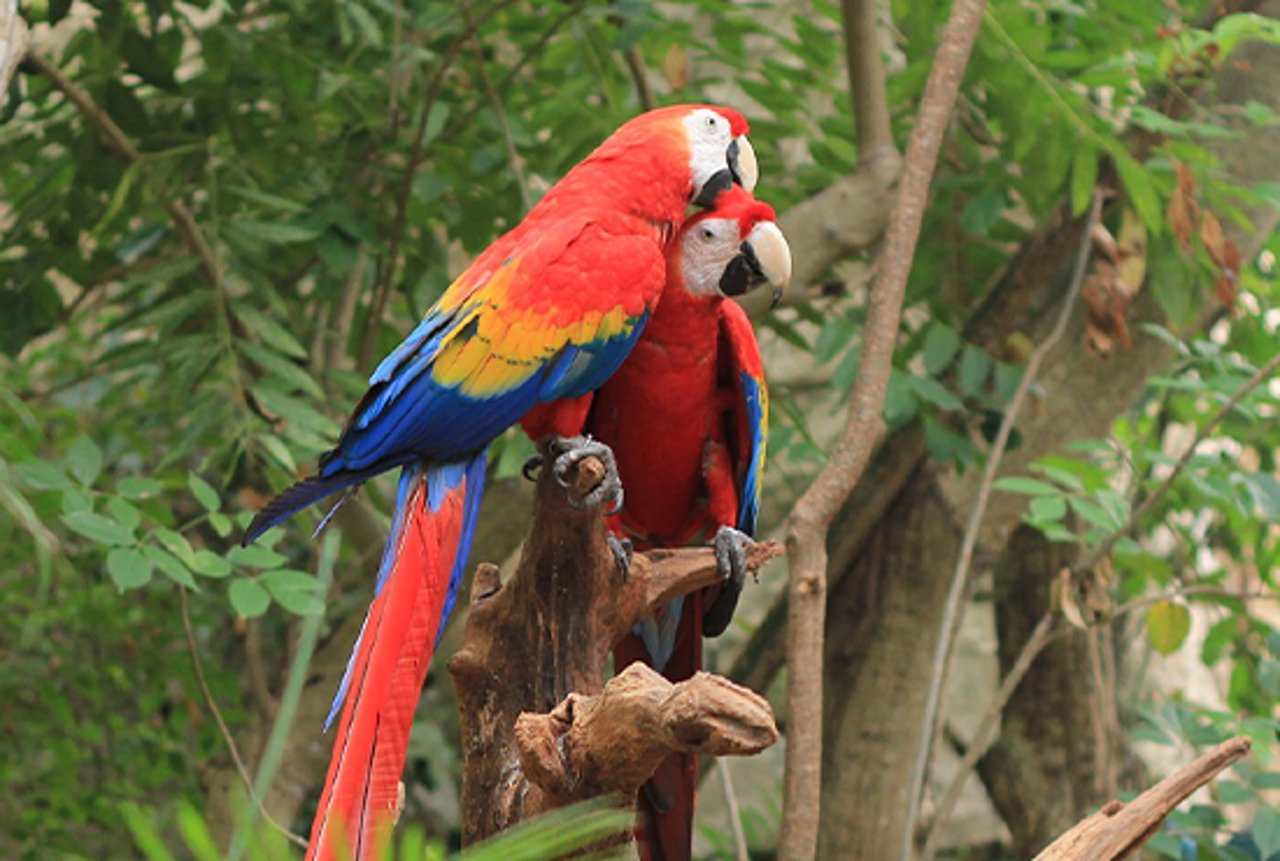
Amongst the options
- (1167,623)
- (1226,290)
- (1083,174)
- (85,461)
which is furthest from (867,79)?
(85,461)

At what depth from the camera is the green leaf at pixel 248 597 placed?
1.17m

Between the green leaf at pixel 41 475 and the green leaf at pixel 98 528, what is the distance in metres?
0.04

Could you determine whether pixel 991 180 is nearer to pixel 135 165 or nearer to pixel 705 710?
pixel 135 165

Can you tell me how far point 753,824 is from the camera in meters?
2.22

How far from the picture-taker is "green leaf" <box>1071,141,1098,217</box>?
4.85 feet

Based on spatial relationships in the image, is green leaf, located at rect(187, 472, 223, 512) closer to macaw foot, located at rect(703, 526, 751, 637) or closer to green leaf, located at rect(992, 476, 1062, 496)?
macaw foot, located at rect(703, 526, 751, 637)

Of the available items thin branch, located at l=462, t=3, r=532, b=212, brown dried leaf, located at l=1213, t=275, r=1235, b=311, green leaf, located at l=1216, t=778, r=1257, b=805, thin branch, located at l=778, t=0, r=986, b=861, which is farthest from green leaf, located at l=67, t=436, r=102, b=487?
brown dried leaf, located at l=1213, t=275, r=1235, b=311

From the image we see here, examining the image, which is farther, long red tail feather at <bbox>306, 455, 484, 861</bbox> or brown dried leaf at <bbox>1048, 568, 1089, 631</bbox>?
brown dried leaf at <bbox>1048, 568, 1089, 631</bbox>

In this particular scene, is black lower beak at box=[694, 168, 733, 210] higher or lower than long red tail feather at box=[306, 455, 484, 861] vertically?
higher

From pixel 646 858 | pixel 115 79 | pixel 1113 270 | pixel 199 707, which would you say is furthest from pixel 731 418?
pixel 199 707

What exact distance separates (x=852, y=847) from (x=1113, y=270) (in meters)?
0.77

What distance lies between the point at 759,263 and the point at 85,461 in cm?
64

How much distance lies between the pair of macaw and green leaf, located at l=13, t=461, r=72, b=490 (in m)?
0.37

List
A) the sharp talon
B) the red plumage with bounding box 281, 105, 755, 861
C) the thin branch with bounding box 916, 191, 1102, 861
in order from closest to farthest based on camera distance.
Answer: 1. the red plumage with bounding box 281, 105, 755, 861
2. the sharp talon
3. the thin branch with bounding box 916, 191, 1102, 861
